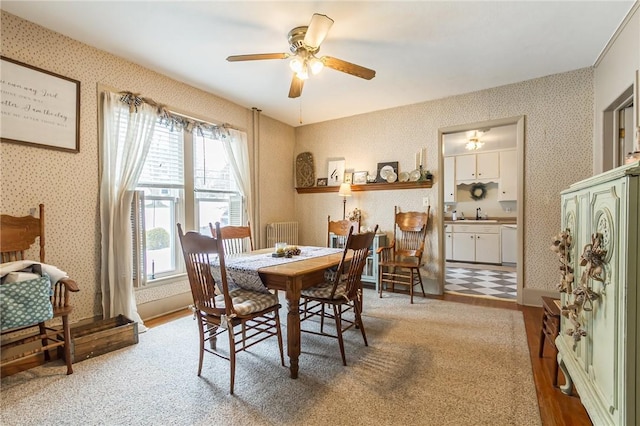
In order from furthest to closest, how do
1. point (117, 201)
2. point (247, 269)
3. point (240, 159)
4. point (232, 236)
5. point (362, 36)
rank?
point (240, 159) < point (232, 236) < point (117, 201) < point (362, 36) < point (247, 269)

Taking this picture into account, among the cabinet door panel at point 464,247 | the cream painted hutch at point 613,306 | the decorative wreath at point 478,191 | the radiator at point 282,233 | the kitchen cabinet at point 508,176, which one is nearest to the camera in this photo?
the cream painted hutch at point 613,306

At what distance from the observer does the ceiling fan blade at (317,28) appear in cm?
187

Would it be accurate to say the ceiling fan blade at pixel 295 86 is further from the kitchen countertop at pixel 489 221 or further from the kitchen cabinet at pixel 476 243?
the kitchen cabinet at pixel 476 243

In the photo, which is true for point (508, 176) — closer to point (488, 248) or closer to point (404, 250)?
point (488, 248)

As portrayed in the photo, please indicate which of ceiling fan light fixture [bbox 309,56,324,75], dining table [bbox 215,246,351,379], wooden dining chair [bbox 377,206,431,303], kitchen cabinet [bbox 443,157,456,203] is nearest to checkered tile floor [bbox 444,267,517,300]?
wooden dining chair [bbox 377,206,431,303]

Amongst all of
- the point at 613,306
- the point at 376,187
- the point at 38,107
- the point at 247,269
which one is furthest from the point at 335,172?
the point at 613,306

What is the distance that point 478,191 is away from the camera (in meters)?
6.70

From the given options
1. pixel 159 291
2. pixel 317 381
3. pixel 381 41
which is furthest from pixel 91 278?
pixel 381 41

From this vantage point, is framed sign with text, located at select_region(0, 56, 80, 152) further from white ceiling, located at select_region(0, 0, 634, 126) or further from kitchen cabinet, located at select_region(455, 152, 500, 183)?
kitchen cabinet, located at select_region(455, 152, 500, 183)

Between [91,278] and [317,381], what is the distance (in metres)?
2.24

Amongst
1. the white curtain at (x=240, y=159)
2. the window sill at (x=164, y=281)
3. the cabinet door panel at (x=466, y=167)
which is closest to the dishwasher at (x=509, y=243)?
the cabinet door panel at (x=466, y=167)

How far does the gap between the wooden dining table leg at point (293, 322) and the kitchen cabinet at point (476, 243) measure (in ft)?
17.4

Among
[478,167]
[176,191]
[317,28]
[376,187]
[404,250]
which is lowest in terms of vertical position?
[404,250]

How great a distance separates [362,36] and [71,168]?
2743 millimetres
